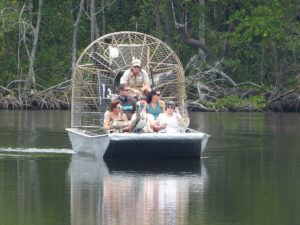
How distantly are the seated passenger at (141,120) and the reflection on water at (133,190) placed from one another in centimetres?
64

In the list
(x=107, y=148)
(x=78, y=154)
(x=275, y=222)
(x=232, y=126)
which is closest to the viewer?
(x=275, y=222)

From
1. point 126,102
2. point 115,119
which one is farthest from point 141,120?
point 126,102

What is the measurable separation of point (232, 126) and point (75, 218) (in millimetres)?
19062

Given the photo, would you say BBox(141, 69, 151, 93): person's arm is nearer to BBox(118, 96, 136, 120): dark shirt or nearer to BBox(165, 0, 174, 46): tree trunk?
BBox(118, 96, 136, 120): dark shirt

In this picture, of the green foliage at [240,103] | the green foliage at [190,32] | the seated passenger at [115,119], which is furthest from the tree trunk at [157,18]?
the seated passenger at [115,119]

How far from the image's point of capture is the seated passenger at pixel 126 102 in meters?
20.2

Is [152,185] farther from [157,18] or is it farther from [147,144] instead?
[157,18]

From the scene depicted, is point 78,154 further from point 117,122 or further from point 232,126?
point 232,126

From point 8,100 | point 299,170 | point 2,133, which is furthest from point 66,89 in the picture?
point 299,170

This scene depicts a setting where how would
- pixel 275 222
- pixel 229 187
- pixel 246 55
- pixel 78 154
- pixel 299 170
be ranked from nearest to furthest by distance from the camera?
pixel 275 222
pixel 229 187
pixel 299 170
pixel 78 154
pixel 246 55

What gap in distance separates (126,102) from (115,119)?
3.12 ft

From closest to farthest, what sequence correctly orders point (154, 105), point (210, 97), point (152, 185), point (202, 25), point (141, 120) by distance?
point (152, 185) → point (141, 120) → point (154, 105) → point (210, 97) → point (202, 25)

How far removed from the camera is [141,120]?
19047mm

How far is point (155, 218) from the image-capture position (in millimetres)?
11984
